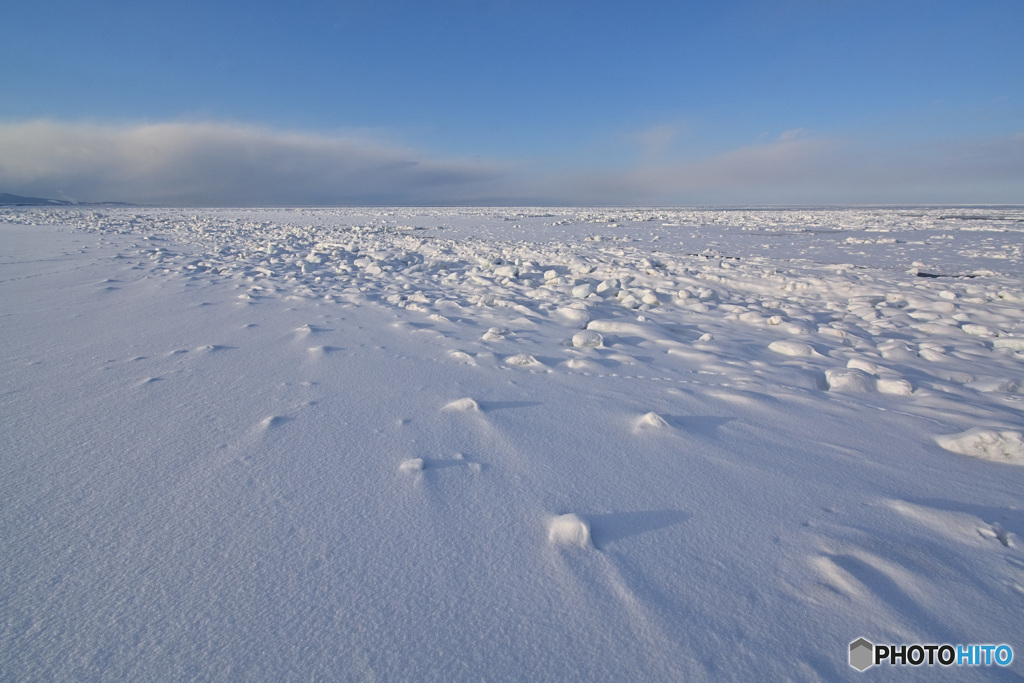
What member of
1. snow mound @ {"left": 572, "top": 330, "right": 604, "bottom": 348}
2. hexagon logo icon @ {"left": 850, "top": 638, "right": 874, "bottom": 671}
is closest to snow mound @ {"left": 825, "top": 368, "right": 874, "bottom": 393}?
snow mound @ {"left": 572, "top": 330, "right": 604, "bottom": 348}

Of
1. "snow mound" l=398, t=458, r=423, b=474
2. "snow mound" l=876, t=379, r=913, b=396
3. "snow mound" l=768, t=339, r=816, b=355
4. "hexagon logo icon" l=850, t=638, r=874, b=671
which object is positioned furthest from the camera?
"snow mound" l=768, t=339, r=816, b=355

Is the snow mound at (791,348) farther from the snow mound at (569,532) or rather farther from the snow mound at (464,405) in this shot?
the snow mound at (569,532)

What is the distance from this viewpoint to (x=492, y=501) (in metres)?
1.49

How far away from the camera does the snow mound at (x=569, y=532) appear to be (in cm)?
130

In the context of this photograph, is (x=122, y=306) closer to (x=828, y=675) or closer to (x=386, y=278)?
(x=386, y=278)

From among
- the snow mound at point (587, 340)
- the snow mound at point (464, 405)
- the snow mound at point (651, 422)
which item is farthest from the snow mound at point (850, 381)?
the snow mound at point (464, 405)

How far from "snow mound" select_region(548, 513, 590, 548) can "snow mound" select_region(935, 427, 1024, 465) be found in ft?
5.56

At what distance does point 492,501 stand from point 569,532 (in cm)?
29

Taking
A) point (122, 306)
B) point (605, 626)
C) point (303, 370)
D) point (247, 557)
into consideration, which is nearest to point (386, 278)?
point (122, 306)

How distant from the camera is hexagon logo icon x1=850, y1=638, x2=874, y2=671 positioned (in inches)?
39.8

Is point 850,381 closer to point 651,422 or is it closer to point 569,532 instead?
point 651,422

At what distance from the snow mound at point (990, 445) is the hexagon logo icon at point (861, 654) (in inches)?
52.0

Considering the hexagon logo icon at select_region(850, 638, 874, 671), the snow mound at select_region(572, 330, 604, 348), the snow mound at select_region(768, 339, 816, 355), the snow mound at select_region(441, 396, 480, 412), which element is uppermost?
the snow mound at select_region(441, 396, 480, 412)

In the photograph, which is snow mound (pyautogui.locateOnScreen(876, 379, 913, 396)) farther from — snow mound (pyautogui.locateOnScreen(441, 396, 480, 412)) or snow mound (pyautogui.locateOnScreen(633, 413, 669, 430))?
snow mound (pyautogui.locateOnScreen(441, 396, 480, 412))
